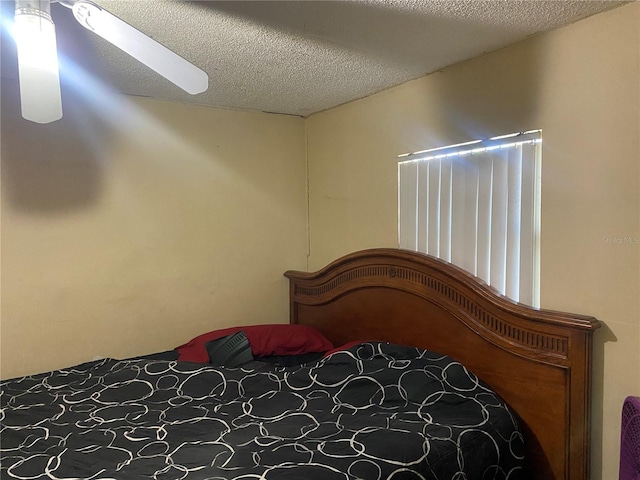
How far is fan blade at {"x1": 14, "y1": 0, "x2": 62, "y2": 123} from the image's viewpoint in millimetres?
1322

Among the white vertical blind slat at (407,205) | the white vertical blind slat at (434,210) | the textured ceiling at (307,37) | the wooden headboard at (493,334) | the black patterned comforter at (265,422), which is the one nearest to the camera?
the black patterned comforter at (265,422)

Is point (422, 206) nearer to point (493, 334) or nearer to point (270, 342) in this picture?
point (493, 334)

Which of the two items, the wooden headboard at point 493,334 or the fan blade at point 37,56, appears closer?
the fan blade at point 37,56

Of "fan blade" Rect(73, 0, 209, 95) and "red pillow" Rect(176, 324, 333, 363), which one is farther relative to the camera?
"red pillow" Rect(176, 324, 333, 363)

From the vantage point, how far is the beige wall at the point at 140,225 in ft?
8.09

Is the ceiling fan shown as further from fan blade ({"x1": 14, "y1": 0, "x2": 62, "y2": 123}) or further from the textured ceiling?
the textured ceiling

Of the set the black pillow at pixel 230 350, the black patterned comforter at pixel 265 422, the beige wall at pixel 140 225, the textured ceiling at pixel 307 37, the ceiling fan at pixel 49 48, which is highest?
the textured ceiling at pixel 307 37

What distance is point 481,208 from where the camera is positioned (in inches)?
87.9

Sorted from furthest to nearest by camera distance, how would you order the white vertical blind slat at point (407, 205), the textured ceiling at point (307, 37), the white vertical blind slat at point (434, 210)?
1. the white vertical blind slat at point (407, 205)
2. the white vertical blind slat at point (434, 210)
3. the textured ceiling at point (307, 37)

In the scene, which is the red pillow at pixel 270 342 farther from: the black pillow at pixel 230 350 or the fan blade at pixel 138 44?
the fan blade at pixel 138 44

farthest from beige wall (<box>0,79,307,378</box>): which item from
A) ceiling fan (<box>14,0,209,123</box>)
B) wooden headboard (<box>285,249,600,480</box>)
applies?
ceiling fan (<box>14,0,209,123</box>)

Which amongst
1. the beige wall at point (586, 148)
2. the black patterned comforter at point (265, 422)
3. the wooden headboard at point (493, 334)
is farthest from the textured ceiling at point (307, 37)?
the black patterned comforter at point (265, 422)

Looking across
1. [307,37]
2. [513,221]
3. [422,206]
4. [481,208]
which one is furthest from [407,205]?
[307,37]

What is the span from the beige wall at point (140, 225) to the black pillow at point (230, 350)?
374 mm
